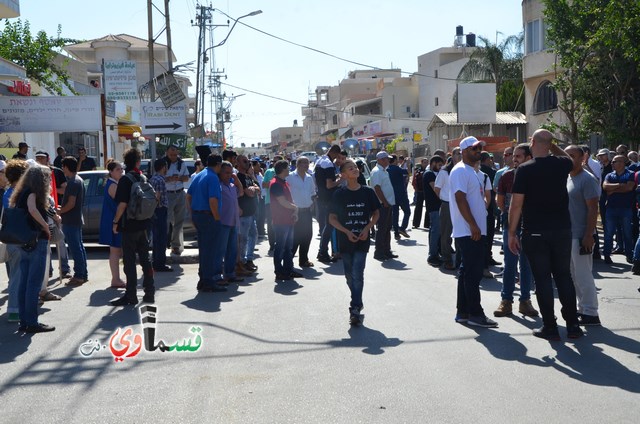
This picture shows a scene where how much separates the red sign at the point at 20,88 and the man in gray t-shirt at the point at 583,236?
20845mm

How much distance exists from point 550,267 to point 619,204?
20.5 ft

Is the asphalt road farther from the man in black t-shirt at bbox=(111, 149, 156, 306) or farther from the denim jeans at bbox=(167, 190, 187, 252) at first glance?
the denim jeans at bbox=(167, 190, 187, 252)

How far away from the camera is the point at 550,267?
755 cm

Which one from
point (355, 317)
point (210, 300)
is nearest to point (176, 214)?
point (210, 300)

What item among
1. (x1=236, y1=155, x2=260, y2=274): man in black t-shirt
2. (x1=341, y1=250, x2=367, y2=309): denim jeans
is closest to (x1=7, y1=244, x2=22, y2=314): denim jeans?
(x1=341, y1=250, x2=367, y2=309): denim jeans

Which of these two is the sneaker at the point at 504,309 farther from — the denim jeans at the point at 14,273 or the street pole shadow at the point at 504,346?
the denim jeans at the point at 14,273

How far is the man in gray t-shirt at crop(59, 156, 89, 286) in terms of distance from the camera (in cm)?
1145

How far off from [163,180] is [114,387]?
6.74 metres

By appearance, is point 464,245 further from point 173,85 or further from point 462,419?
point 173,85

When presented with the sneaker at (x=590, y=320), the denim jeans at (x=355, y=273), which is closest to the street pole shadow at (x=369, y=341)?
the denim jeans at (x=355, y=273)

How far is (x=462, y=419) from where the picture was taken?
5223mm

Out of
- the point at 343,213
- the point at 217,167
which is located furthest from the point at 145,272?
the point at 343,213

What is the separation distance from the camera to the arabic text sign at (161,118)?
637 inches

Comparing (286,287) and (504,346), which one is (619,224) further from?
(504,346)
